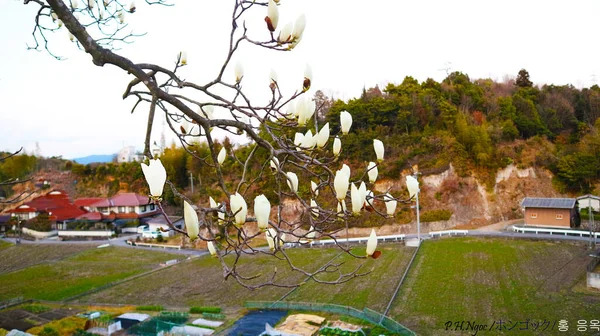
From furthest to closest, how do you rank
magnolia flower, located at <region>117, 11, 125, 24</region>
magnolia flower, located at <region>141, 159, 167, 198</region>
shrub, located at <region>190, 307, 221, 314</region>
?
shrub, located at <region>190, 307, 221, 314</region>, magnolia flower, located at <region>117, 11, 125, 24</region>, magnolia flower, located at <region>141, 159, 167, 198</region>

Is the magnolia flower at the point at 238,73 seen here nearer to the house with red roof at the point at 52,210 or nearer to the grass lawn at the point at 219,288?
the grass lawn at the point at 219,288

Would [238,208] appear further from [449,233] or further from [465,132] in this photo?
[465,132]

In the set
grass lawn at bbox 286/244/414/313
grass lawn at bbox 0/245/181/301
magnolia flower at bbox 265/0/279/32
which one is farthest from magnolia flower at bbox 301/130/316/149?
grass lawn at bbox 0/245/181/301

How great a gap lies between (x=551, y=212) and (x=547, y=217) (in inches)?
9.1

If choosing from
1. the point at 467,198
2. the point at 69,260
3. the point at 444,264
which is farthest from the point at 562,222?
the point at 69,260

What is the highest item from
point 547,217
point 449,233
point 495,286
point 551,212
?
point 551,212

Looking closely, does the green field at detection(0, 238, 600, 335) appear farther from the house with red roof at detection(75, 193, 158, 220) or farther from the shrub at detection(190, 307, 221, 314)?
the house with red roof at detection(75, 193, 158, 220)

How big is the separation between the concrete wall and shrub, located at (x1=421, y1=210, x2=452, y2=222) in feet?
9.81

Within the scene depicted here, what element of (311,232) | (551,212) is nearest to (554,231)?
(551,212)

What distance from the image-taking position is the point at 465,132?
62.1ft

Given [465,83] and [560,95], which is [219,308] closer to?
[465,83]

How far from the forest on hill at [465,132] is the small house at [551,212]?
323 centimetres

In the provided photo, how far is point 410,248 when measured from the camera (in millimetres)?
13516

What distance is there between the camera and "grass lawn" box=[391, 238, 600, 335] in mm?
7027
